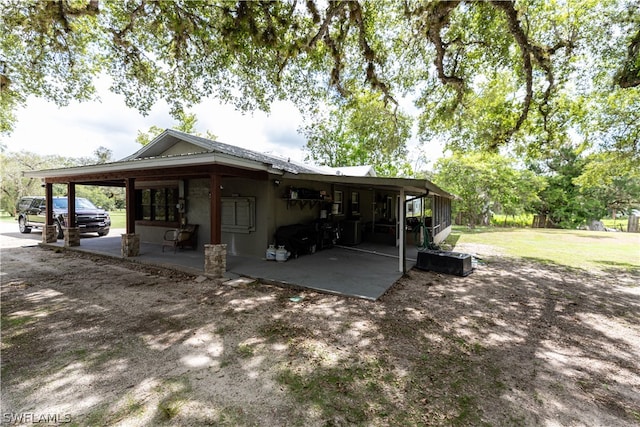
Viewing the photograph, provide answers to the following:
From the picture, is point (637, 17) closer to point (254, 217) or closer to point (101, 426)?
point (254, 217)

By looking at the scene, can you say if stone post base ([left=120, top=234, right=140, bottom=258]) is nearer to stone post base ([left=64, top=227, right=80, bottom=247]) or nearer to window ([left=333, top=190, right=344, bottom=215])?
stone post base ([left=64, top=227, right=80, bottom=247])

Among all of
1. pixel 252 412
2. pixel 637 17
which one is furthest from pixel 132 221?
pixel 637 17

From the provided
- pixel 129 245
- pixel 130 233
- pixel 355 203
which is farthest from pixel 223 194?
pixel 355 203

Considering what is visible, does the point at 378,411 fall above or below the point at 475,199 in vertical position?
below

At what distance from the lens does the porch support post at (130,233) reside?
24.8ft

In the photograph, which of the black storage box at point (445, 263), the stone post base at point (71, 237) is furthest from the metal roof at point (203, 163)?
the stone post base at point (71, 237)

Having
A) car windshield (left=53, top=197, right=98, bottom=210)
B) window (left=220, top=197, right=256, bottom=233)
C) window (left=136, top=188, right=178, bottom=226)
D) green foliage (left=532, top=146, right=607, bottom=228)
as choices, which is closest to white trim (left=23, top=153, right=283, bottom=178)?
window (left=220, top=197, right=256, bottom=233)

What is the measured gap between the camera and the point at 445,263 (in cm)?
684

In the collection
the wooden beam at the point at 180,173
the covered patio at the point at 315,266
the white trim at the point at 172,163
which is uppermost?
the white trim at the point at 172,163

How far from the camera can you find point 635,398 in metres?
2.45

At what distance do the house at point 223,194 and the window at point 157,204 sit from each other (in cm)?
4

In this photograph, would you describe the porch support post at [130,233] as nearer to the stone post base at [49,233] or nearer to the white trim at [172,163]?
the white trim at [172,163]

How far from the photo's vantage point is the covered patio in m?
Answer: 5.45

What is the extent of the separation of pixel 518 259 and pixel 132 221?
40.1ft
